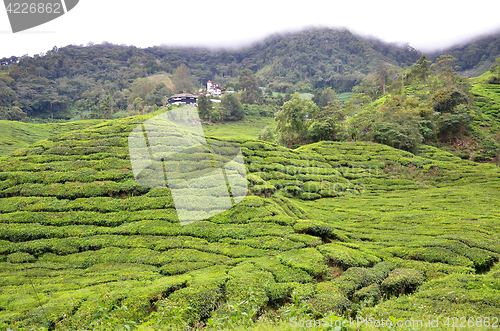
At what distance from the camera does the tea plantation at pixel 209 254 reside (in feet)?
23.3

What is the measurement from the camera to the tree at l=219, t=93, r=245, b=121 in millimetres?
80000

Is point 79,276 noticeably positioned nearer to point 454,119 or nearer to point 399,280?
point 399,280

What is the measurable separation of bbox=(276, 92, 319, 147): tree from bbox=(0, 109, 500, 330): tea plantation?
23.8 meters

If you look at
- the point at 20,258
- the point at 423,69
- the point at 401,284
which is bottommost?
the point at 401,284

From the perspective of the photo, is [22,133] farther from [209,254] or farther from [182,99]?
[209,254]

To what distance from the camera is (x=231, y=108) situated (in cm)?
8038

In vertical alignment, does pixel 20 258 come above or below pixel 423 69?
below

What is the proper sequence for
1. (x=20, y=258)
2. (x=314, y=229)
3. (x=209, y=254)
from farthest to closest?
1. (x=314, y=229)
2. (x=209, y=254)
3. (x=20, y=258)

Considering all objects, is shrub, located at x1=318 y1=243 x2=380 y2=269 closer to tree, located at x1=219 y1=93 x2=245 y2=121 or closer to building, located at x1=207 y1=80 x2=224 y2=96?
tree, located at x1=219 y1=93 x2=245 y2=121

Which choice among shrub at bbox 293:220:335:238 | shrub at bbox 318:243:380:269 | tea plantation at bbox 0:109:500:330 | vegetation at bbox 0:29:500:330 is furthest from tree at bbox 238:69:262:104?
shrub at bbox 318:243:380:269

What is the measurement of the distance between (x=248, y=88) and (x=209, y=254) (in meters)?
96.4

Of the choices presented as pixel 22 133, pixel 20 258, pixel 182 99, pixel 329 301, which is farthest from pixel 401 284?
pixel 182 99

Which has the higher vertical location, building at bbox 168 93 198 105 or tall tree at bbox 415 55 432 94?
building at bbox 168 93 198 105

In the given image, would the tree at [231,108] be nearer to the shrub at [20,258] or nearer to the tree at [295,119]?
the tree at [295,119]
